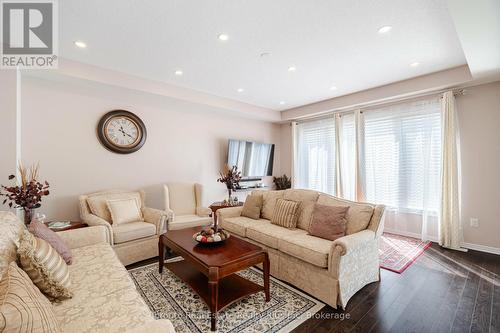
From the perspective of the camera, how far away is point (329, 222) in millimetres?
2539

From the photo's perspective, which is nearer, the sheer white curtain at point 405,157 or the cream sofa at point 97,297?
the cream sofa at point 97,297

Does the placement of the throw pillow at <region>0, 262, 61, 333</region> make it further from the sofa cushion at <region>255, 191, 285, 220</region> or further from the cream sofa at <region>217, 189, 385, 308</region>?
the sofa cushion at <region>255, 191, 285, 220</region>

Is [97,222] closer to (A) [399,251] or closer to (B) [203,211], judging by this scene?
(B) [203,211]

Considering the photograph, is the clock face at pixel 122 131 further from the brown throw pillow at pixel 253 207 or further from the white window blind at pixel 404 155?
the white window blind at pixel 404 155

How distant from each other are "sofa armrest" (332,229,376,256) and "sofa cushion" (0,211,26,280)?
7.66 feet

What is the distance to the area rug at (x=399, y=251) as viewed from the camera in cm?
296

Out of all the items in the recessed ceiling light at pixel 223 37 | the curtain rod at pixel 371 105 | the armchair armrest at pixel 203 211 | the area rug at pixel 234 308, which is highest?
the recessed ceiling light at pixel 223 37

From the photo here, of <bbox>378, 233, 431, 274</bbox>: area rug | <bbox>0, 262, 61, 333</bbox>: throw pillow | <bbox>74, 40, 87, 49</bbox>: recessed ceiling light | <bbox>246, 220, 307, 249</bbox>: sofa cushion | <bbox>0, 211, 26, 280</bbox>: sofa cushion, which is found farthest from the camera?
<bbox>378, 233, 431, 274</bbox>: area rug

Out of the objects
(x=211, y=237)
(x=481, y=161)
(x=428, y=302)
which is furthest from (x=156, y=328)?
(x=481, y=161)

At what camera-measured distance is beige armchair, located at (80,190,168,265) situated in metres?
2.84

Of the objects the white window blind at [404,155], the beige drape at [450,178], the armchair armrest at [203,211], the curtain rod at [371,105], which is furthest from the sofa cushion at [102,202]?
the beige drape at [450,178]

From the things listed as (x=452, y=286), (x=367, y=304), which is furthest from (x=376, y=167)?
(x=367, y=304)

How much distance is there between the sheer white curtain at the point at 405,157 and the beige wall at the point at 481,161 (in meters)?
0.34

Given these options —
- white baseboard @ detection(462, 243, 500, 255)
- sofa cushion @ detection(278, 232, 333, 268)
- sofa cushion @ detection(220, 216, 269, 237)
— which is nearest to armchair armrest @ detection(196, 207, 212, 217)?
sofa cushion @ detection(220, 216, 269, 237)
